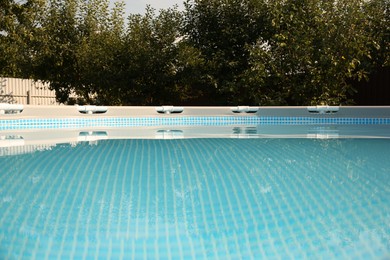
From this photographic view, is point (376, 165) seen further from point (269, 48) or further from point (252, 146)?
point (269, 48)

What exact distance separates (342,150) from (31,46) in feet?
Answer: 32.1

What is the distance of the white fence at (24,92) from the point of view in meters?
15.1

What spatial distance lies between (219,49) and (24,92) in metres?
7.94

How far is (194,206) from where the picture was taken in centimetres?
275

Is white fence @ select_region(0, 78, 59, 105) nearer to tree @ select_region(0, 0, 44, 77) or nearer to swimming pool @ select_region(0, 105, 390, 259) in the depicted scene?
tree @ select_region(0, 0, 44, 77)

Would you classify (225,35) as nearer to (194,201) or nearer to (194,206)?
(194,201)

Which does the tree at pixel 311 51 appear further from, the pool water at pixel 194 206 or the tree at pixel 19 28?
the tree at pixel 19 28

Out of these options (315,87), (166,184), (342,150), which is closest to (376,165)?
(342,150)

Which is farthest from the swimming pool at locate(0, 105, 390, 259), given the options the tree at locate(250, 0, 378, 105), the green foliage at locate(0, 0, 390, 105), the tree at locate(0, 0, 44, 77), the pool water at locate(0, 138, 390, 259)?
the tree at locate(0, 0, 44, 77)

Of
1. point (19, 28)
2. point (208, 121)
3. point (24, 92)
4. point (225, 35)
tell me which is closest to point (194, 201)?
point (208, 121)

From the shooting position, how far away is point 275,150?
5.48 meters

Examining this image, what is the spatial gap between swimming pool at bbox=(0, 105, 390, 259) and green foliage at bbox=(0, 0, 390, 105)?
16.4 ft

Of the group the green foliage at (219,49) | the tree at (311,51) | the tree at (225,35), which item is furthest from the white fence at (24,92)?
the tree at (311,51)

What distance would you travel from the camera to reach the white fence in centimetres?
1505
